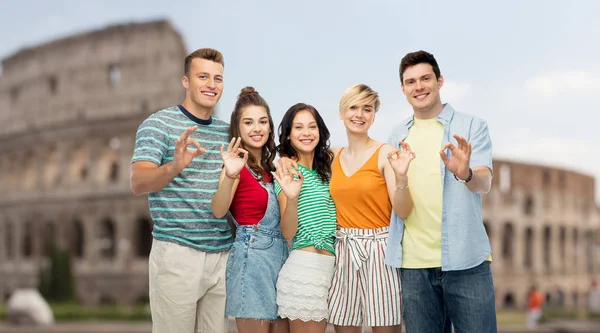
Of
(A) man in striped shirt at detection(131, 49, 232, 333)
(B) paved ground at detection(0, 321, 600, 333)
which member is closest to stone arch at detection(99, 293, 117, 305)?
(B) paved ground at detection(0, 321, 600, 333)

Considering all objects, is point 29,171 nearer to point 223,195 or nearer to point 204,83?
point 204,83

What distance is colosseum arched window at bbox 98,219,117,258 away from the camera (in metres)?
26.7

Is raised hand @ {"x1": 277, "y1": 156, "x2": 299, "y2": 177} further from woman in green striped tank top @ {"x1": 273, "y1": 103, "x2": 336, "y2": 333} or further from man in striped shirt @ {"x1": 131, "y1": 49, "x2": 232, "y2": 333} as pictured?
man in striped shirt @ {"x1": 131, "y1": 49, "x2": 232, "y2": 333}

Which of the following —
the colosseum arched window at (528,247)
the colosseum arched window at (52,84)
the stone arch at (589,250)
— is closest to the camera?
the colosseum arched window at (52,84)

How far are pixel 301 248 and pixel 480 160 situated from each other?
112 centimetres

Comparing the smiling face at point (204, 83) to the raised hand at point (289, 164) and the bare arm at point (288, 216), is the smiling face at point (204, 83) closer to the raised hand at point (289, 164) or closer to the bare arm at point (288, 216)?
the raised hand at point (289, 164)

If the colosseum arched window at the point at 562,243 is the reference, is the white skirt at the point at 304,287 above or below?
above

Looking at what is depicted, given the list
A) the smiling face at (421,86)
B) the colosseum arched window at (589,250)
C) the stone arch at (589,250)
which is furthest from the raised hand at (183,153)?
the colosseum arched window at (589,250)

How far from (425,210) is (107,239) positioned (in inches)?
992

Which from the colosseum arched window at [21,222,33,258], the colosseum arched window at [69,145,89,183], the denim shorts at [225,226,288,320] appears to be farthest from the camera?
the colosseum arched window at [21,222,33,258]

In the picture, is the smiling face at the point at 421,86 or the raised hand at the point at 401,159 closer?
the raised hand at the point at 401,159

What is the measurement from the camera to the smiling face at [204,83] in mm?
3801

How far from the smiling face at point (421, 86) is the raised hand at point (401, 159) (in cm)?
33

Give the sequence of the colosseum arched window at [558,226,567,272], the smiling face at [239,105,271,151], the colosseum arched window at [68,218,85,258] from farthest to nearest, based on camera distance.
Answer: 1. the colosseum arched window at [558,226,567,272]
2. the colosseum arched window at [68,218,85,258]
3. the smiling face at [239,105,271,151]
